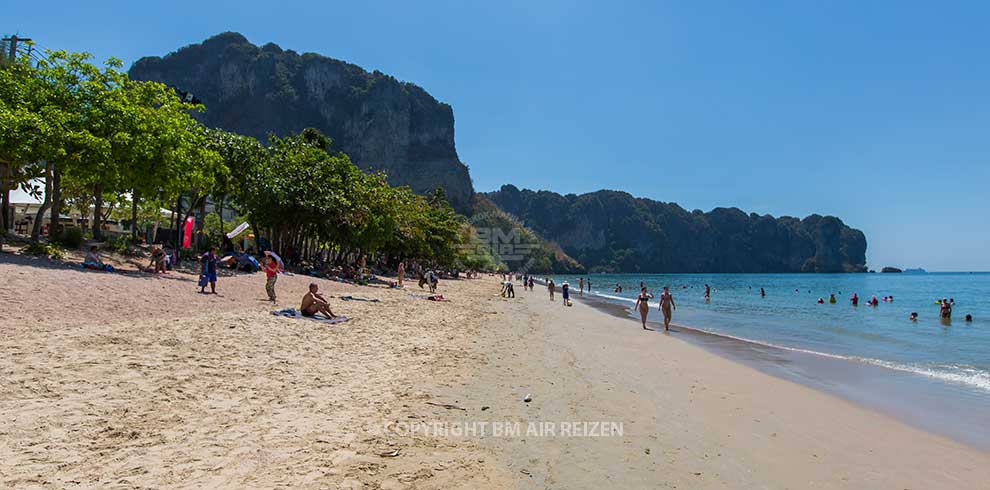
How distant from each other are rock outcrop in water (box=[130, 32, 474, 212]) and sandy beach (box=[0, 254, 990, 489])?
466ft

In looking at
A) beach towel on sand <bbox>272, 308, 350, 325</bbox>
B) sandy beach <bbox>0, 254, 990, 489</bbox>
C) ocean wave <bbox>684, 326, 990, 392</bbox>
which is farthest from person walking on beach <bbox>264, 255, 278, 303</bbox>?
ocean wave <bbox>684, 326, 990, 392</bbox>

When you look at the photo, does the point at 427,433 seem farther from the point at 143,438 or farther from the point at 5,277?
the point at 5,277

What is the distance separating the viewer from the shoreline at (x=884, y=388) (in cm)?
781

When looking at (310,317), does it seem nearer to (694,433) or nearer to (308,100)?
(694,433)

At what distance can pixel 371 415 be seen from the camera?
237 inches

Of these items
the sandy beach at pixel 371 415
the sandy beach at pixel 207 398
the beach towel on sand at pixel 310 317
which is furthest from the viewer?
the beach towel on sand at pixel 310 317

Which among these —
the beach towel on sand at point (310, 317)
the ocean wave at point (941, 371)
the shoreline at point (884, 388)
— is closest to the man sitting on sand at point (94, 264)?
the beach towel on sand at point (310, 317)

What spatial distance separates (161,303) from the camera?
1247 centimetres

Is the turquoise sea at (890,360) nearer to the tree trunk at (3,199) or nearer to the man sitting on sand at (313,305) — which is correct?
the man sitting on sand at (313,305)

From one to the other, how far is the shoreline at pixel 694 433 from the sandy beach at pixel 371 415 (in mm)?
30

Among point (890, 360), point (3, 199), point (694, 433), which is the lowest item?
point (890, 360)

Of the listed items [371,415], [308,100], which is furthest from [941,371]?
[308,100]

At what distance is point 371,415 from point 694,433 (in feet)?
12.4

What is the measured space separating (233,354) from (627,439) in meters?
6.03
